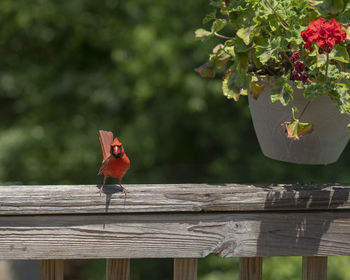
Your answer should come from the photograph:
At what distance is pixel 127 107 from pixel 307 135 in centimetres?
517

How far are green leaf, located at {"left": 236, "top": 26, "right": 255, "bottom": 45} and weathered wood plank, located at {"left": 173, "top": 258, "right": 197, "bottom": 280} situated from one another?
58cm

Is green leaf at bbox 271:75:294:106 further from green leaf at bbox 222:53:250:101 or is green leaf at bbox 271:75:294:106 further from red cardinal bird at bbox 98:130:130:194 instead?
red cardinal bird at bbox 98:130:130:194

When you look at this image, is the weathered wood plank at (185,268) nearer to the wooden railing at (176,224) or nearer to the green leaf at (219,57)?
the wooden railing at (176,224)

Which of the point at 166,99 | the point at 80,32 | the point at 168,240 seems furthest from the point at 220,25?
the point at 80,32

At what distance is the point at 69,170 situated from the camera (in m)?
6.63

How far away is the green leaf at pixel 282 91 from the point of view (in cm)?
139

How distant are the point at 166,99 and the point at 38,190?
452 cm

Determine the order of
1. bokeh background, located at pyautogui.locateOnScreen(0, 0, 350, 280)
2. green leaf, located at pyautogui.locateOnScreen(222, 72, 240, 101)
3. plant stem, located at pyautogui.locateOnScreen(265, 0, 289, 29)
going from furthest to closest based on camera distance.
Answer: bokeh background, located at pyautogui.locateOnScreen(0, 0, 350, 280) → green leaf, located at pyautogui.locateOnScreen(222, 72, 240, 101) → plant stem, located at pyautogui.locateOnScreen(265, 0, 289, 29)

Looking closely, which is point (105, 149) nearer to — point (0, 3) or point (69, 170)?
point (69, 170)

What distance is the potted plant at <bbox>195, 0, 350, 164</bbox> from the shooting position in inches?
54.4

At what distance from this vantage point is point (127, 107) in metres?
6.59

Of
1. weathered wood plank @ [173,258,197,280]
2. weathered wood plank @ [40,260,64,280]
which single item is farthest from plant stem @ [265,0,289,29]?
weathered wood plank @ [40,260,64,280]

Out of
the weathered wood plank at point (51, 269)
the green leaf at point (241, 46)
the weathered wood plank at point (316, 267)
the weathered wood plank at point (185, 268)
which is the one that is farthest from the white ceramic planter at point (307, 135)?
the weathered wood plank at point (51, 269)

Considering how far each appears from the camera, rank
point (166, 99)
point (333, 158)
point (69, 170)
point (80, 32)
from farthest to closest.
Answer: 1. point (80, 32)
2. point (69, 170)
3. point (166, 99)
4. point (333, 158)
